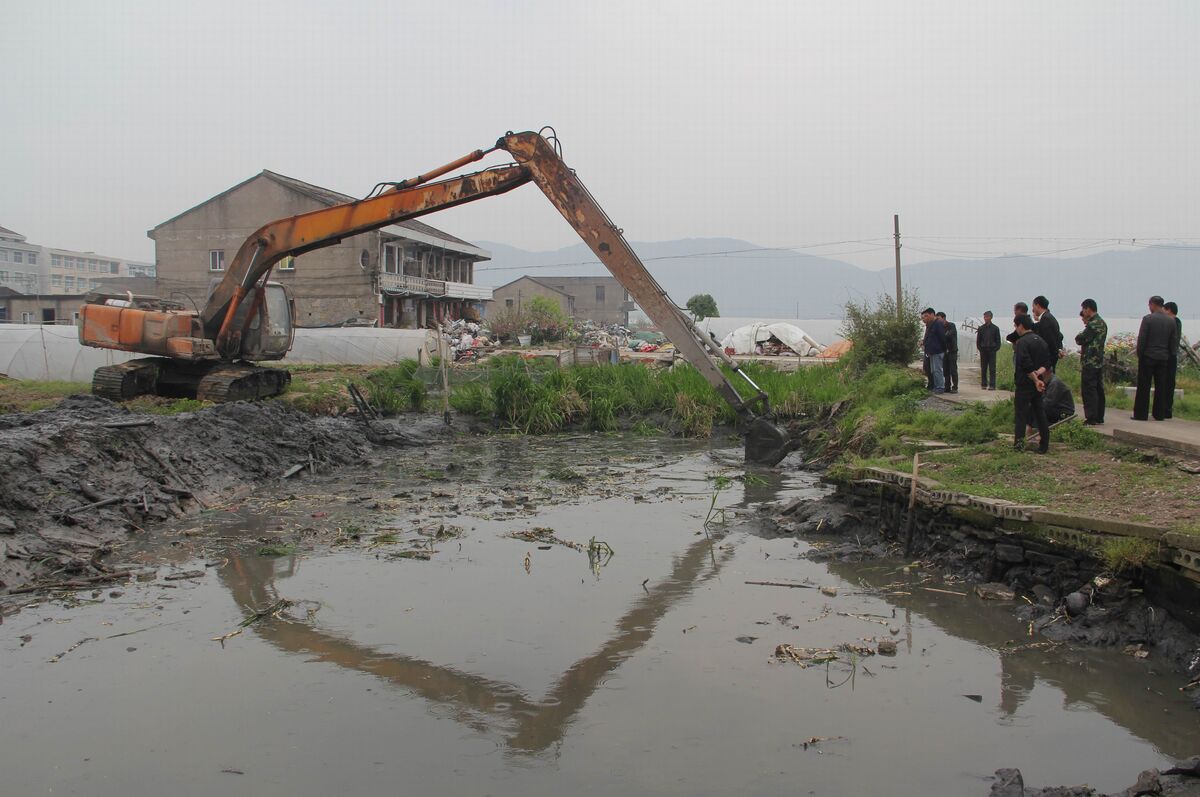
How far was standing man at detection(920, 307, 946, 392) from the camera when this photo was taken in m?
15.6

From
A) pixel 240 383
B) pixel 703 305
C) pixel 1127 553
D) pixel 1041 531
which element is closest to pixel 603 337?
pixel 703 305

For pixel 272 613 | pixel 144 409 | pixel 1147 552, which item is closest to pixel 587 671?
pixel 272 613

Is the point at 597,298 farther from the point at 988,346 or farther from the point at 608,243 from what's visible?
the point at 608,243

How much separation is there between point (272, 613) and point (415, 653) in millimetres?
1526

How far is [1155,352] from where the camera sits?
426 inches

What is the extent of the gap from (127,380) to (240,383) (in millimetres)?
1927

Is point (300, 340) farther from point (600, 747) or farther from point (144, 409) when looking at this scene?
point (600, 747)

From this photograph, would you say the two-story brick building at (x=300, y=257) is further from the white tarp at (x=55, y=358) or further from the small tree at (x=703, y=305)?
the small tree at (x=703, y=305)

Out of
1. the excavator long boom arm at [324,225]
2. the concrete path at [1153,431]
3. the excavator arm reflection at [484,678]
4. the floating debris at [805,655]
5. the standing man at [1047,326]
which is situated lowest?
the excavator arm reflection at [484,678]

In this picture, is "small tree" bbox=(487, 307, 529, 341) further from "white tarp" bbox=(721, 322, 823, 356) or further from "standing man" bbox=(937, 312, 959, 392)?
"standing man" bbox=(937, 312, 959, 392)

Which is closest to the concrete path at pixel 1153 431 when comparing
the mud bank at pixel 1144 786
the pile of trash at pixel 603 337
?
the mud bank at pixel 1144 786

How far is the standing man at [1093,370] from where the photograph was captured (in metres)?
10.6

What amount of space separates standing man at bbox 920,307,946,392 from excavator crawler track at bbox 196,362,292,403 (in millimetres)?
12570

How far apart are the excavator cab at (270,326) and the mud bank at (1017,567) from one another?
1149cm
